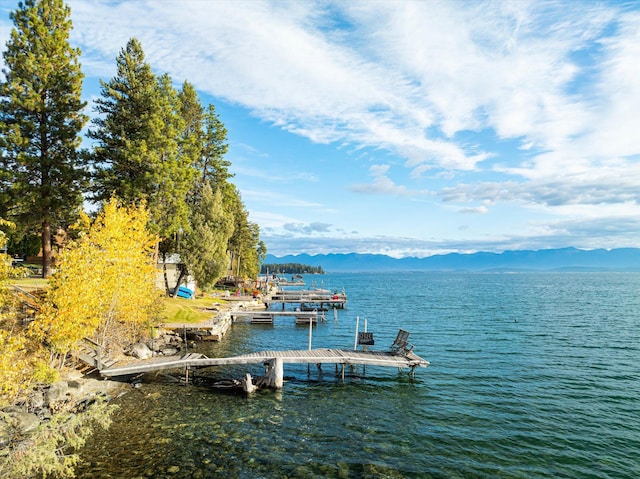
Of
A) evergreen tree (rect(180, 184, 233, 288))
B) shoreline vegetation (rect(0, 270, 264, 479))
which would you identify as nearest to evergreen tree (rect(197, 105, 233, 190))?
evergreen tree (rect(180, 184, 233, 288))

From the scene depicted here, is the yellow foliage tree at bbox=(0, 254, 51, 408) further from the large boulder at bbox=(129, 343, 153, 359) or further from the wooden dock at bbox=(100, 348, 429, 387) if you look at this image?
the large boulder at bbox=(129, 343, 153, 359)

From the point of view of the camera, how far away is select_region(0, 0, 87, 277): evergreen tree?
2838cm

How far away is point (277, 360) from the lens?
22.5 meters

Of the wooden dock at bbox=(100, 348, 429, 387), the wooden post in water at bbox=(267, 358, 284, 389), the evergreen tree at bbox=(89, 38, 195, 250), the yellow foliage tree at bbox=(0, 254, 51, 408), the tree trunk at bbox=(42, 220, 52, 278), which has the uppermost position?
the evergreen tree at bbox=(89, 38, 195, 250)

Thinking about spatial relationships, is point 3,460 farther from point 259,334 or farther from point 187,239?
point 187,239

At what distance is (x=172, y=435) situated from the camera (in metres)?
15.5

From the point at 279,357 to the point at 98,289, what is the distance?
1042 cm

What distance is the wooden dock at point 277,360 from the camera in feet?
71.7

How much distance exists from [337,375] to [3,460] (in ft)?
58.5

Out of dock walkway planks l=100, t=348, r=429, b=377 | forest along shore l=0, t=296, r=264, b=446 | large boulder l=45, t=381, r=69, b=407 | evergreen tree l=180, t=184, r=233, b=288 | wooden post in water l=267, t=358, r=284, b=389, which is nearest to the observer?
forest along shore l=0, t=296, r=264, b=446

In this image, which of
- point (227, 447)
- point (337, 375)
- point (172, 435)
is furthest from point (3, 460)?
point (337, 375)

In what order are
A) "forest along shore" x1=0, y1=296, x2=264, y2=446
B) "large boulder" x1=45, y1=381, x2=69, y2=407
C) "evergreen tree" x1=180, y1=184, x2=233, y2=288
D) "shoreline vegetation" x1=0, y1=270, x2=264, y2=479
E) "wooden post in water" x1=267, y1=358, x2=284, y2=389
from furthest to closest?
"evergreen tree" x1=180, y1=184, x2=233, y2=288, "wooden post in water" x1=267, y1=358, x2=284, y2=389, "large boulder" x1=45, y1=381, x2=69, y2=407, "forest along shore" x1=0, y1=296, x2=264, y2=446, "shoreline vegetation" x1=0, y1=270, x2=264, y2=479

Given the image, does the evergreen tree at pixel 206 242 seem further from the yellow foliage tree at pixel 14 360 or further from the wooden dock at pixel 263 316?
the yellow foliage tree at pixel 14 360

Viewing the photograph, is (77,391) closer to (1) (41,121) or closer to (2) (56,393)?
(2) (56,393)
